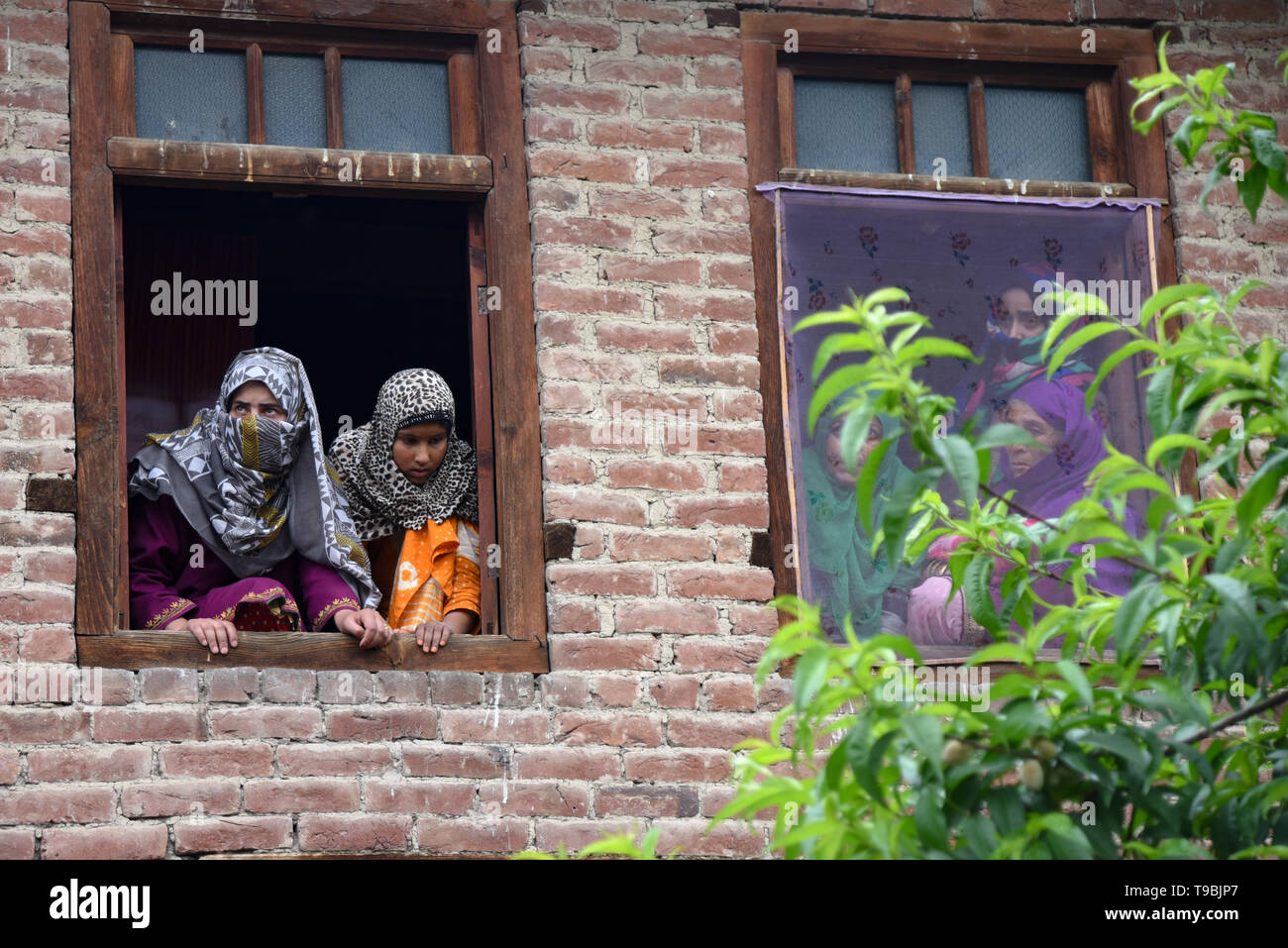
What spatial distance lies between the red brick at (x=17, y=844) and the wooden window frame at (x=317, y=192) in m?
0.46

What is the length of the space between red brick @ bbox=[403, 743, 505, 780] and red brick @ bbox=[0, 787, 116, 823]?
0.75 metres

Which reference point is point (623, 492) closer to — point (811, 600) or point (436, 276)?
point (811, 600)

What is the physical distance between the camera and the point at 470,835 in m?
4.91

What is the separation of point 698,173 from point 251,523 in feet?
5.39

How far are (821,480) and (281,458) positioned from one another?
1539 millimetres

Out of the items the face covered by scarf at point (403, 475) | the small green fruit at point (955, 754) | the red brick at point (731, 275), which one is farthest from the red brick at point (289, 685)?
the small green fruit at point (955, 754)

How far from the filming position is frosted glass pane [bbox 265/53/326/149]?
215 inches

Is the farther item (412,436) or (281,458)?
(412,436)

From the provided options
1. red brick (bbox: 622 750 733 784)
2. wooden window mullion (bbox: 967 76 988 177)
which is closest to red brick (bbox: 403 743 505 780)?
red brick (bbox: 622 750 733 784)

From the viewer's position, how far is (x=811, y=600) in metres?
5.36

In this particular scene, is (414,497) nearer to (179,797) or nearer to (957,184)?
(179,797)

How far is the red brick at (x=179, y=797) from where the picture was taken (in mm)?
4758

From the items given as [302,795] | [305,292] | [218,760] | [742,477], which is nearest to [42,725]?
[218,760]

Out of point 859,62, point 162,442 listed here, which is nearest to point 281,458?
point 162,442
